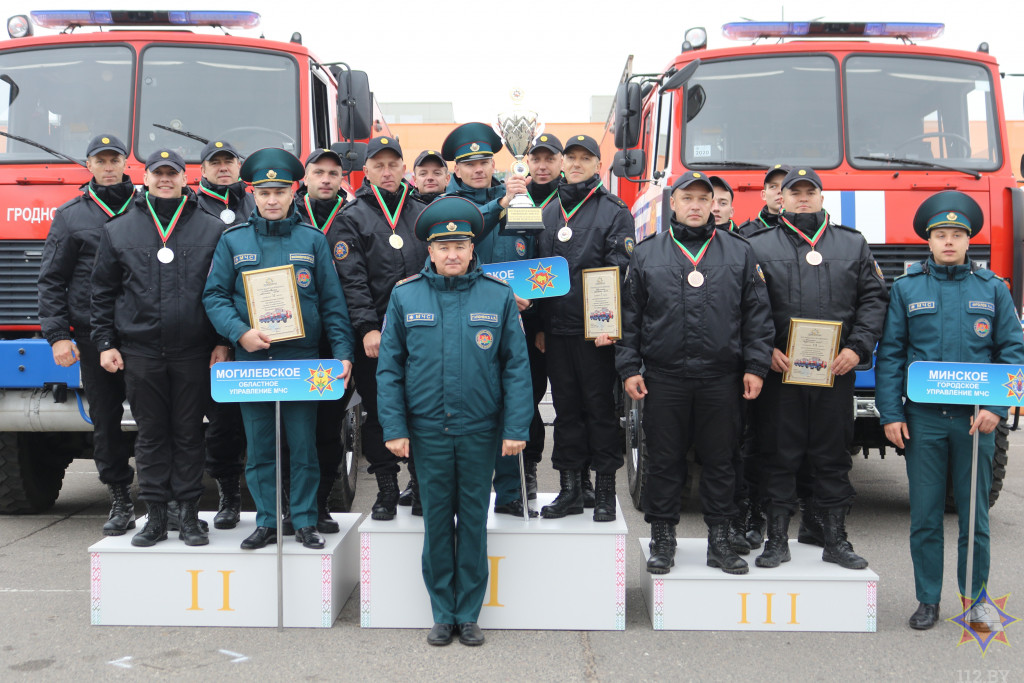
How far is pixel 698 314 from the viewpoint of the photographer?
15.2 ft

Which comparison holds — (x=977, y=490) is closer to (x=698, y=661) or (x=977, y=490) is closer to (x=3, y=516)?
(x=698, y=661)

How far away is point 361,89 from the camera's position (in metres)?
6.71

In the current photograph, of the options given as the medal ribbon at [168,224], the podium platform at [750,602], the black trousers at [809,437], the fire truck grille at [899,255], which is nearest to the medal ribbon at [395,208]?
the medal ribbon at [168,224]

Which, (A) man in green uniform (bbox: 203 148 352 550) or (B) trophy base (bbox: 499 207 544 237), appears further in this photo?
(B) trophy base (bbox: 499 207 544 237)

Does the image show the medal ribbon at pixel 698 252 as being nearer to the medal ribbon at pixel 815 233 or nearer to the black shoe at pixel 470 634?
the medal ribbon at pixel 815 233

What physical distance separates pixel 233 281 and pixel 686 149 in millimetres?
3266

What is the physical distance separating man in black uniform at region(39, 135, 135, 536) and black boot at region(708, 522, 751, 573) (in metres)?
3.11

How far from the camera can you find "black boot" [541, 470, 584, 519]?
5004mm

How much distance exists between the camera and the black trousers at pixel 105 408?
17.9 feet

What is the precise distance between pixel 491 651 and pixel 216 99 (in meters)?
4.18

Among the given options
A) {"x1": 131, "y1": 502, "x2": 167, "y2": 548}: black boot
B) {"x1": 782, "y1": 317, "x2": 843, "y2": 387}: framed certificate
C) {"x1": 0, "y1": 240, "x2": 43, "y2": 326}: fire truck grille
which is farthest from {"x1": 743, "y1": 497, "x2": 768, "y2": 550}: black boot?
{"x1": 0, "y1": 240, "x2": 43, "y2": 326}: fire truck grille

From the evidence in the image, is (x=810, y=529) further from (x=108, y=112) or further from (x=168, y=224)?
(x=108, y=112)

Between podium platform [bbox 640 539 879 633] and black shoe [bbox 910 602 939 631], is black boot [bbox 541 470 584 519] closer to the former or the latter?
podium platform [bbox 640 539 879 633]

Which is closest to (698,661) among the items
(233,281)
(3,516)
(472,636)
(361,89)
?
(472,636)
